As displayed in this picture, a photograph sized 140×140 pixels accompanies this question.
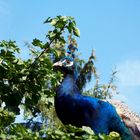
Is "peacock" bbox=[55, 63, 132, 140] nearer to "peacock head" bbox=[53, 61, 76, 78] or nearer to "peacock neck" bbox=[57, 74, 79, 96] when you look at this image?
"peacock neck" bbox=[57, 74, 79, 96]

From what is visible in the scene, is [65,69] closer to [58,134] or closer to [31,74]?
[31,74]

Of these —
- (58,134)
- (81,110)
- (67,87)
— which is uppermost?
(67,87)

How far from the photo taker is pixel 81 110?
6.14 meters

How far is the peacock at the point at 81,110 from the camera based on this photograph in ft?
20.1

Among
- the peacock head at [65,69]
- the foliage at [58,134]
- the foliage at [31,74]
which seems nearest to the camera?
the foliage at [58,134]

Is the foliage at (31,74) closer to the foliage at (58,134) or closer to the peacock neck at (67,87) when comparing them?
the peacock neck at (67,87)

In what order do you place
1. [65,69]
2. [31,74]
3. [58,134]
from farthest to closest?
[65,69], [31,74], [58,134]

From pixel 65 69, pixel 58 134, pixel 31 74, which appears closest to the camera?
pixel 58 134

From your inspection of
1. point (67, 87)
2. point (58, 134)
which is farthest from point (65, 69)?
point (58, 134)

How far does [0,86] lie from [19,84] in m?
0.32

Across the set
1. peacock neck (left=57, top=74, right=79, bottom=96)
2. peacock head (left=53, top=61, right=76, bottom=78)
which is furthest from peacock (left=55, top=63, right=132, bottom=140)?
peacock head (left=53, top=61, right=76, bottom=78)

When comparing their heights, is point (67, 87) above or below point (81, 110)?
above

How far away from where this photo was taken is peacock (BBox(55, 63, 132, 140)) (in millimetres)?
6125

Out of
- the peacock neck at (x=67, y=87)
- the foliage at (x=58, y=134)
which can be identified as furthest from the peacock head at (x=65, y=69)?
the foliage at (x=58, y=134)
